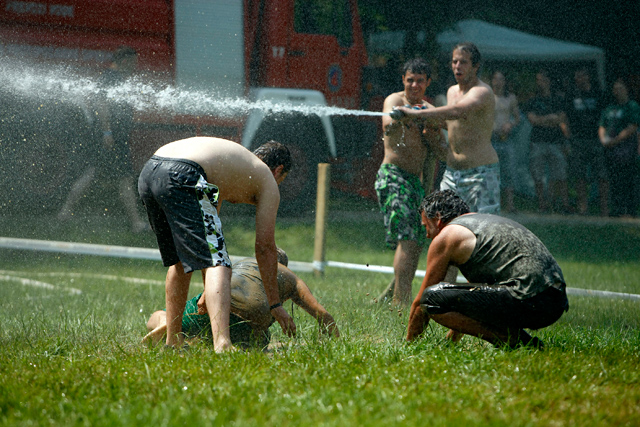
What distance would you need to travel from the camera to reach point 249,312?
11.5 ft

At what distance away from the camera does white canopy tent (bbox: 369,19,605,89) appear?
7602mm

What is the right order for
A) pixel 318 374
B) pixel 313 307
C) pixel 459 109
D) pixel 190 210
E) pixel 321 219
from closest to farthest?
pixel 318 374, pixel 190 210, pixel 313 307, pixel 459 109, pixel 321 219

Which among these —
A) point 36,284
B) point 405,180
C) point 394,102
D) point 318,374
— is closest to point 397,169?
point 405,180

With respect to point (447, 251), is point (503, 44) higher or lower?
higher

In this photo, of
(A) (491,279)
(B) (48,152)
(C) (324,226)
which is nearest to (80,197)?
(B) (48,152)

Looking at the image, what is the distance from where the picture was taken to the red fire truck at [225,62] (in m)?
6.98

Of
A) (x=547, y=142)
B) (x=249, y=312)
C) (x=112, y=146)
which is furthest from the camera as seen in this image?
(x=547, y=142)

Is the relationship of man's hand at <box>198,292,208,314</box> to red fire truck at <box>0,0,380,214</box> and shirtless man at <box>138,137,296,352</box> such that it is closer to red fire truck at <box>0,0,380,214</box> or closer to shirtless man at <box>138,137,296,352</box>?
shirtless man at <box>138,137,296,352</box>

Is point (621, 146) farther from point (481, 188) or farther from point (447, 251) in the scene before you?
point (447, 251)

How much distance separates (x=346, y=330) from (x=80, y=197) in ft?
13.3

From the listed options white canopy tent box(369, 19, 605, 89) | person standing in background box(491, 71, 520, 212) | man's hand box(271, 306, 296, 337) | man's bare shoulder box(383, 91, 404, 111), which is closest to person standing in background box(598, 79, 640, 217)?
white canopy tent box(369, 19, 605, 89)

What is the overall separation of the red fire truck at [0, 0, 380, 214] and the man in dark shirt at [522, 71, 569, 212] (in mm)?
2001

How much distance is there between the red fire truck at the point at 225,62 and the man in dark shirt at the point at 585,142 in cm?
248

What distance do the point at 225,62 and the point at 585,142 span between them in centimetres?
426
